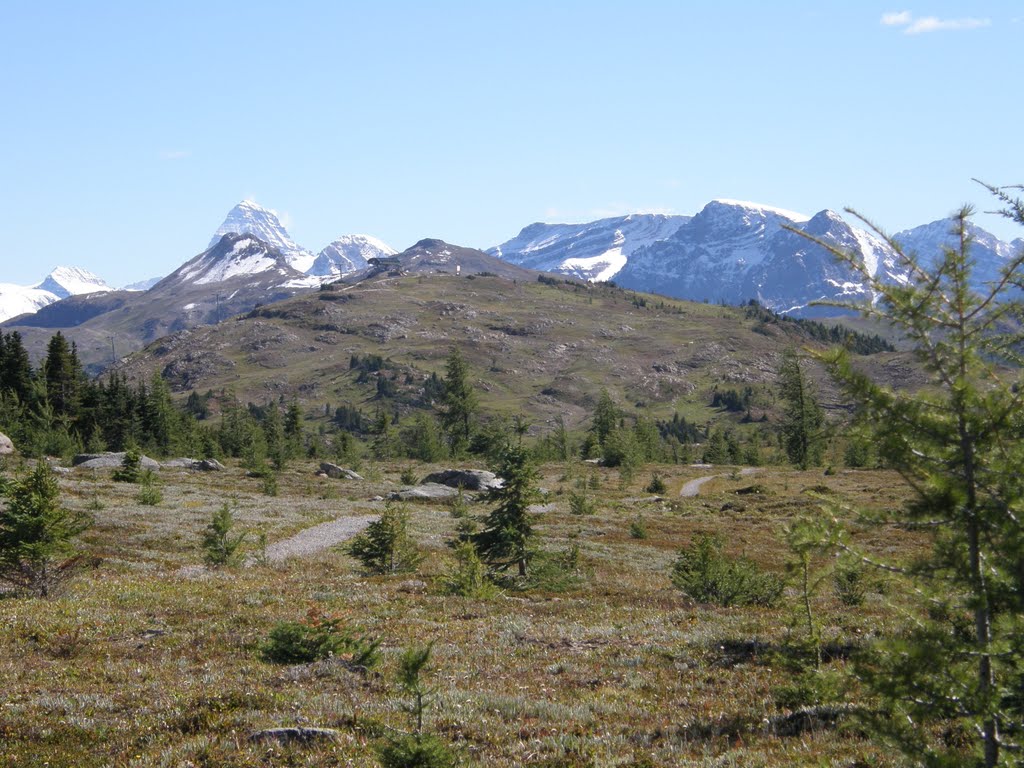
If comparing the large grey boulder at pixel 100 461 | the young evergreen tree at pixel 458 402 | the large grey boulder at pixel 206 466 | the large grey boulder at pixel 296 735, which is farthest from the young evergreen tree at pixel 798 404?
the large grey boulder at pixel 296 735

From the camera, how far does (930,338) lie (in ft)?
20.2

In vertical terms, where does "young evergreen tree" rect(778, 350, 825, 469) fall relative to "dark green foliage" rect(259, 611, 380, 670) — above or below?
below

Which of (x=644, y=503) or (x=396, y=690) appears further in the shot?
(x=644, y=503)

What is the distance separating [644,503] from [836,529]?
6204cm

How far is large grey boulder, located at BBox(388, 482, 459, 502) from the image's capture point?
62875mm

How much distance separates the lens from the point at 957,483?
18.9ft

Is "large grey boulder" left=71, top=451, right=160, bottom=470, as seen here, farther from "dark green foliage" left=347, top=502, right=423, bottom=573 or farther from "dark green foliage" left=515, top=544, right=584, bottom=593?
"dark green foliage" left=515, top=544, right=584, bottom=593

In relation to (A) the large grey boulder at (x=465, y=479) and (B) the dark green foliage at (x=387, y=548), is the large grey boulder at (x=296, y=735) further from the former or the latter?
(A) the large grey boulder at (x=465, y=479)

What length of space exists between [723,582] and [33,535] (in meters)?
20.7

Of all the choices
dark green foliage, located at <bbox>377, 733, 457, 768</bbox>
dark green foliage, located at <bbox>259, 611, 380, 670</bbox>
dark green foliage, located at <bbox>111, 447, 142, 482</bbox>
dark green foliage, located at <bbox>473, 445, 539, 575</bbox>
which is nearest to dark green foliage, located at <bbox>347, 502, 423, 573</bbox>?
dark green foliage, located at <bbox>473, 445, 539, 575</bbox>

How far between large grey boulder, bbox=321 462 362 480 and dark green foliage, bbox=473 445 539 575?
173 feet

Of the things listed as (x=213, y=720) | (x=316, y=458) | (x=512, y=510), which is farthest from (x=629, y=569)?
(x=316, y=458)

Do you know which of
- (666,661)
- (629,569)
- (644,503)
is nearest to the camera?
(666,661)

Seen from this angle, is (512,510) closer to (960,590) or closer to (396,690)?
(396,690)
